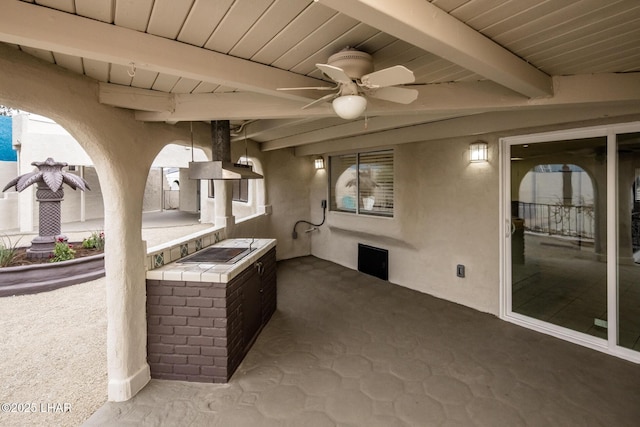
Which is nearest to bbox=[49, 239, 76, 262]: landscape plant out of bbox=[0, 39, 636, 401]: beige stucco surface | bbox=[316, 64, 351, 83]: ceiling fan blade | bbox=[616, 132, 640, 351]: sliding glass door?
bbox=[0, 39, 636, 401]: beige stucco surface

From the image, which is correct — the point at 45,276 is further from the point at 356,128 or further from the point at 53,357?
the point at 356,128

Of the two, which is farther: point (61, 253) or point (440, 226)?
point (61, 253)

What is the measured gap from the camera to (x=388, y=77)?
155 centimetres

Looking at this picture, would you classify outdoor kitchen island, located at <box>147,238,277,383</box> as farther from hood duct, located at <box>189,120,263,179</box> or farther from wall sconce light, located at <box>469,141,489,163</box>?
wall sconce light, located at <box>469,141,489,163</box>

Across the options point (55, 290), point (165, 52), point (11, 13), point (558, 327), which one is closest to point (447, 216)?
point (558, 327)

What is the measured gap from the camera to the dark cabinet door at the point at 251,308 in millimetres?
2928

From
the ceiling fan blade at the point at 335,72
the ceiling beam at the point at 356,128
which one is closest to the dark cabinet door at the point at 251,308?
the ceiling beam at the point at 356,128

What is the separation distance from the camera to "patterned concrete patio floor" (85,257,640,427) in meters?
2.13

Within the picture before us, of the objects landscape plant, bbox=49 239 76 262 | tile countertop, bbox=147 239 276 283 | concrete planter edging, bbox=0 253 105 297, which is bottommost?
concrete planter edging, bbox=0 253 105 297

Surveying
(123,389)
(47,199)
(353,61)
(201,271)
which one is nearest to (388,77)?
(353,61)

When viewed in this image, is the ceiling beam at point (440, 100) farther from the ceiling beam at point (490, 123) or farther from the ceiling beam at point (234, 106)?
the ceiling beam at point (490, 123)

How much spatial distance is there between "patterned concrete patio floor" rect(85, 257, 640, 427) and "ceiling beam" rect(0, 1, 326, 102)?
7.18 ft

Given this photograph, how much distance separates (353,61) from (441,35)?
1.58ft

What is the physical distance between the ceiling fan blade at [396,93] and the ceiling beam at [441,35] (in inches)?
12.7
